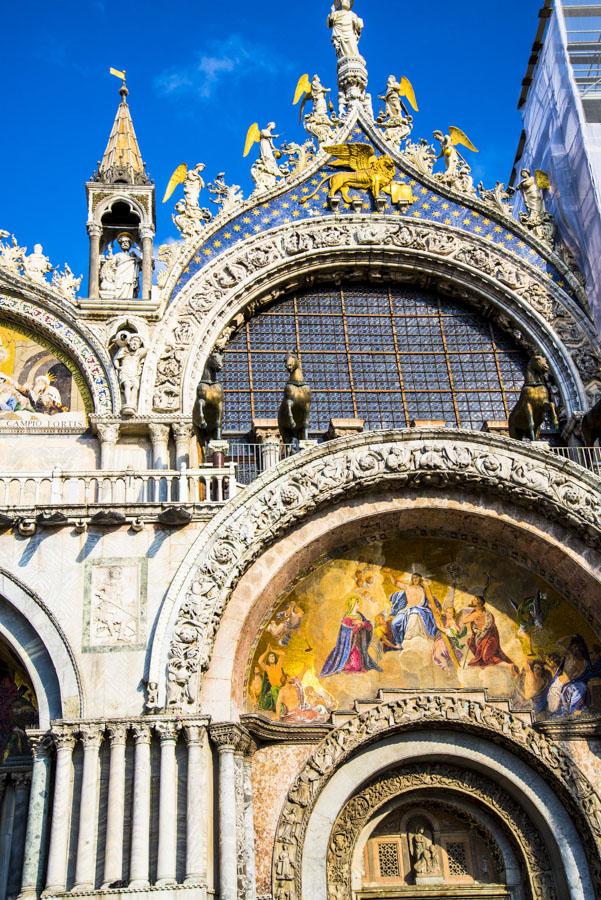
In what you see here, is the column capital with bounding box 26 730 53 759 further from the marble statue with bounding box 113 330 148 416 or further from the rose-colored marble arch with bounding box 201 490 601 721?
the marble statue with bounding box 113 330 148 416

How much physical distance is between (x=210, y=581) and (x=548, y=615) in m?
5.35

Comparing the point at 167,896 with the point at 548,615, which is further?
the point at 548,615

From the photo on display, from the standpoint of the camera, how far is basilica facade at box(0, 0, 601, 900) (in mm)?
13492

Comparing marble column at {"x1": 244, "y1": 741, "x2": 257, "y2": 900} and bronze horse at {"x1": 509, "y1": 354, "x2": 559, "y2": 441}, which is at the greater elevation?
bronze horse at {"x1": 509, "y1": 354, "x2": 559, "y2": 441}

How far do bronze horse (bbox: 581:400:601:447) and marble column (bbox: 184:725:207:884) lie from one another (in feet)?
28.0

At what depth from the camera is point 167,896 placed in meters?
12.3

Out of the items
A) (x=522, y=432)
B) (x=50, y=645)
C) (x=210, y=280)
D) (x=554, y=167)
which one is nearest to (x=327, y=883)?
(x=50, y=645)

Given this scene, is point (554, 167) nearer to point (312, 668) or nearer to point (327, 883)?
point (312, 668)

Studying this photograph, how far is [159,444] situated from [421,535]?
4.44m

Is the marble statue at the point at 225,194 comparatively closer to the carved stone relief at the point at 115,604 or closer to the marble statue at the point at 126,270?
the marble statue at the point at 126,270

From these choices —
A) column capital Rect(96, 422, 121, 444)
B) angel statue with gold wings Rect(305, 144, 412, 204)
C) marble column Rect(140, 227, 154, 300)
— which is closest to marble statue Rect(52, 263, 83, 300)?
marble column Rect(140, 227, 154, 300)

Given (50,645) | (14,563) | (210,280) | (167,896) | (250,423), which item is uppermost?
(210,280)

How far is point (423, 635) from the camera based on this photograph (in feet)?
52.8

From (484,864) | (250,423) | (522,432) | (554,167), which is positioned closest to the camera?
(484,864)
